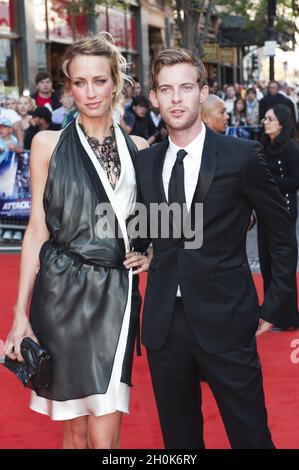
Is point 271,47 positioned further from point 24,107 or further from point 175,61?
point 175,61

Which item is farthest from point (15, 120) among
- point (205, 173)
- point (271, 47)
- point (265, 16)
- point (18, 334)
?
point (265, 16)

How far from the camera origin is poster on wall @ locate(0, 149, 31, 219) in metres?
12.5

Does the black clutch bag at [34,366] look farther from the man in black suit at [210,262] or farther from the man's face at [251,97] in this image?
the man's face at [251,97]

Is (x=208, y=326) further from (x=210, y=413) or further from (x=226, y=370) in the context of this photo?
(x=210, y=413)

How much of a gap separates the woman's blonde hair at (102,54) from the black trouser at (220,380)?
0.96m

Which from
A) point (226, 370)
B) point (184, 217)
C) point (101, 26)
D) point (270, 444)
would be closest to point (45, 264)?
point (184, 217)

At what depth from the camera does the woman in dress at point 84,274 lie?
3598 millimetres

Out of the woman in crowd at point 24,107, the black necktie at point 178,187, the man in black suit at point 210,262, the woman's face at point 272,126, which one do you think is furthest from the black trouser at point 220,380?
the woman in crowd at point 24,107

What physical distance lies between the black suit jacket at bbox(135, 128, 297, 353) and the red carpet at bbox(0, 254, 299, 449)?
1.61m

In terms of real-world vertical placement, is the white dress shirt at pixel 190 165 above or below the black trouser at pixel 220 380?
above

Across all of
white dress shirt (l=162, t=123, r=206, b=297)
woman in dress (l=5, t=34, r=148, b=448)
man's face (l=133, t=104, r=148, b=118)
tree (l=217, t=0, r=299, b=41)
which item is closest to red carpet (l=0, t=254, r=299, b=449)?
woman in dress (l=5, t=34, r=148, b=448)

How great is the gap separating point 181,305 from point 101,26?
2804 centimetres

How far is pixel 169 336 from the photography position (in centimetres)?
349
